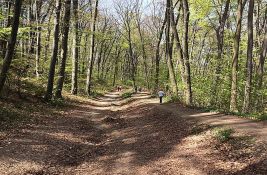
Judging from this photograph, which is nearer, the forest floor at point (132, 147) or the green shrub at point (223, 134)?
the forest floor at point (132, 147)

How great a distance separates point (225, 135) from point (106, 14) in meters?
52.4

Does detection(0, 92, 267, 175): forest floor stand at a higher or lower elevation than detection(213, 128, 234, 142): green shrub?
lower

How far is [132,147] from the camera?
514 inches

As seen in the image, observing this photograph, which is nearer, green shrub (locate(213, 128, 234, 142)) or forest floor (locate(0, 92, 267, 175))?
forest floor (locate(0, 92, 267, 175))

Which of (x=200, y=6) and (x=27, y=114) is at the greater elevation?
(x=200, y=6)

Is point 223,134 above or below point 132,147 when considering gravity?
above

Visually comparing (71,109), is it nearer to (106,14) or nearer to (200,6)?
(200,6)

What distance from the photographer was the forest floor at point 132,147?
9977 mm

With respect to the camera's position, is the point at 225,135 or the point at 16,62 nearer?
the point at 225,135

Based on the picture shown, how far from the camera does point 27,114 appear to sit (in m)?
17.0

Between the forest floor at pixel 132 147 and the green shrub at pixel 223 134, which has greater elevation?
the green shrub at pixel 223 134

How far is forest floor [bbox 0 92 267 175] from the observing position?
32.7 feet

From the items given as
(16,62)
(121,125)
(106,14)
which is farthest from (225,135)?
(106,14)

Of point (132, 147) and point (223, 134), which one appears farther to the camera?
point (132, 147)
